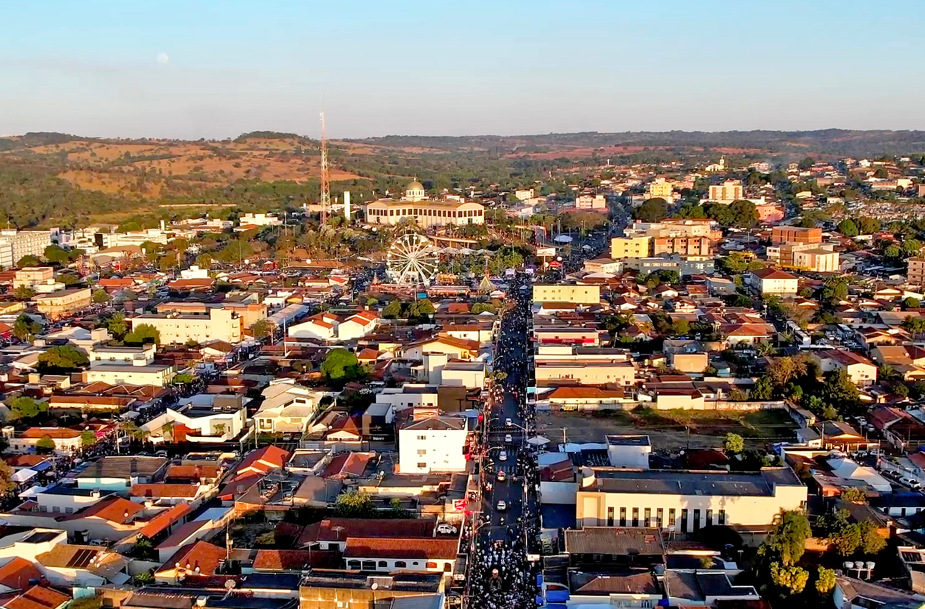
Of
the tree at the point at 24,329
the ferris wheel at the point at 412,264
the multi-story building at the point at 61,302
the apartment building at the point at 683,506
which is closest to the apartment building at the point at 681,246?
the ferris wheel at the point at 412,264

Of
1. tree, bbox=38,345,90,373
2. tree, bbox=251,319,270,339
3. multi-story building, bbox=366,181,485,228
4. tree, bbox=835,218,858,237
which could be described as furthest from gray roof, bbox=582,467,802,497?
multi-story building, bbox=366,181,485,228

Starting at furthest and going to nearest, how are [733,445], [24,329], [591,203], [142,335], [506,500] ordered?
1. [591,203]
2. [24,329]
3. [142,335]
4. [733,445]
5. [506,500]

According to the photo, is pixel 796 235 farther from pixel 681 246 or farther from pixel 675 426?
pixel 675 426

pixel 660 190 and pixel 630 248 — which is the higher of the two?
pixel 660 190

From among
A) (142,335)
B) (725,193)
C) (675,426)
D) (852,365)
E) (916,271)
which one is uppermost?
(725,193)

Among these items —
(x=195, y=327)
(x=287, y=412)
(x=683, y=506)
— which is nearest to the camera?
(x=683, y=506)

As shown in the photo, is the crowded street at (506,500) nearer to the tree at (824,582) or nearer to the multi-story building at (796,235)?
the tree at (824,582)

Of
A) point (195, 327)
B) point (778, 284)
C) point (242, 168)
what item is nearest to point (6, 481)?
point (195, 327)
